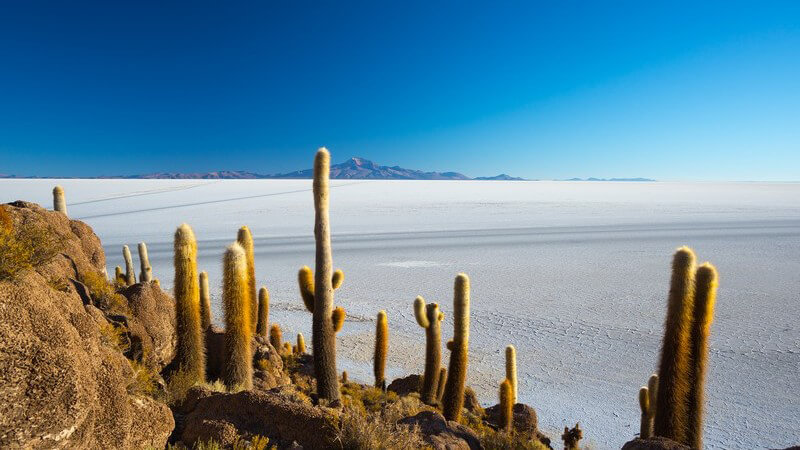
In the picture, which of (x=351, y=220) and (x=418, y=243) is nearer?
(x=418, y=243)

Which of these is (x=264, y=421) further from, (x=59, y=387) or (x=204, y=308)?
(x=204, y=308)

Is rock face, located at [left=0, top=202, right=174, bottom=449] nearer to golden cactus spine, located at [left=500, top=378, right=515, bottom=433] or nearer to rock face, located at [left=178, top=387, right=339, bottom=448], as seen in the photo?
rock face, located at [left=178, top=387, right=339, bottom=448]

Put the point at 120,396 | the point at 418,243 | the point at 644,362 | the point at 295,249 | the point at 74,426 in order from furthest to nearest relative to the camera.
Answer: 1. the point at 418,243
2. the point at 295,249
3. the point at 644,362
4. the point at 120,396
5. the point at 74,426

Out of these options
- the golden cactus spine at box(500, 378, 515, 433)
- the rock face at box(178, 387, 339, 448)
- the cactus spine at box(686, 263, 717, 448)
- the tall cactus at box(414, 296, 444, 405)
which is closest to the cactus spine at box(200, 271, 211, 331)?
the tall cactus at box(414, 296, 444, 405)

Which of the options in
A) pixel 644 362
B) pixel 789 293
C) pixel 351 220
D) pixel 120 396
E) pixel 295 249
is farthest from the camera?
pixel 351 220

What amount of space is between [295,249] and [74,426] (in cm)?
2020

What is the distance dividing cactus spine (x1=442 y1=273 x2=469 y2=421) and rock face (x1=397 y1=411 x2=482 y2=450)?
69.8 inches

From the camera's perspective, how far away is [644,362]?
31.5 feet

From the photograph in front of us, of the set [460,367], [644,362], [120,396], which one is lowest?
[644,362]

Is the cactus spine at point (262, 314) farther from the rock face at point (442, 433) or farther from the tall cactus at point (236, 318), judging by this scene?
the rock face at point (442, 433)

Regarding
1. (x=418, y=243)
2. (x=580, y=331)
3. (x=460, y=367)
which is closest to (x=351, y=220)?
(x=418, y=243)

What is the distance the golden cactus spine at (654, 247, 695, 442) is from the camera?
16.2 ft

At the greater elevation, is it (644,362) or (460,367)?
(460,367)

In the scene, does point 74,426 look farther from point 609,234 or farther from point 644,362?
point 609,234
